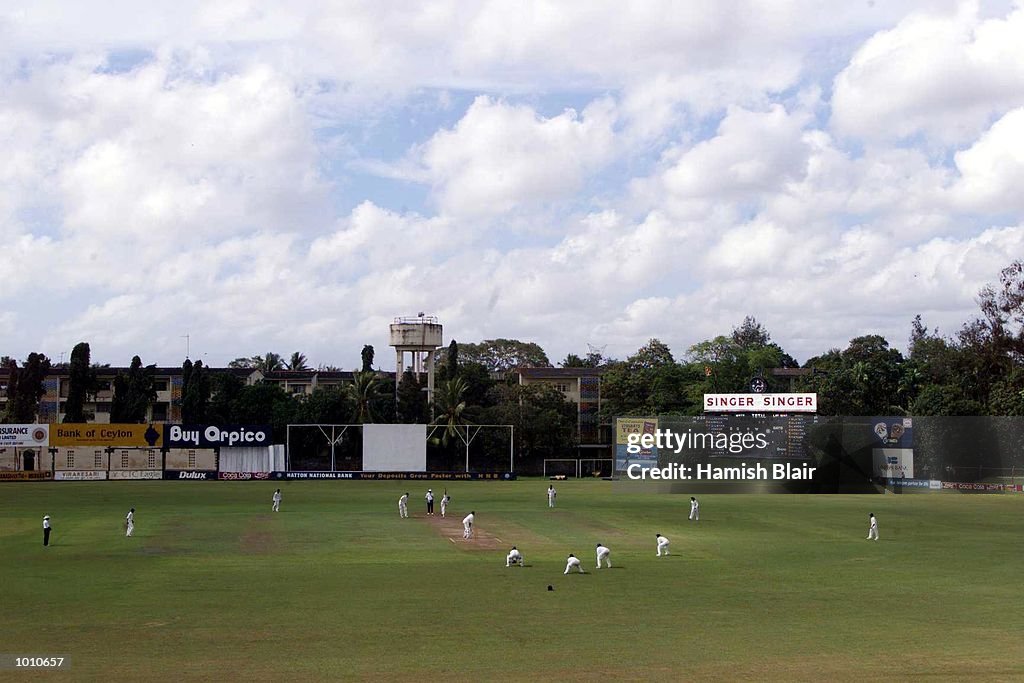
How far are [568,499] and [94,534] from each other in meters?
38.0

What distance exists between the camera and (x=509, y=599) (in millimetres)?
32688

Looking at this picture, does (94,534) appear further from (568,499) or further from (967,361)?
(967,361)

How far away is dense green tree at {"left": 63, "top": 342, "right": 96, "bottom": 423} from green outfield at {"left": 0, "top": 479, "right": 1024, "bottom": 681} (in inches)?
2626

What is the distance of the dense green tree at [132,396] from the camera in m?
129

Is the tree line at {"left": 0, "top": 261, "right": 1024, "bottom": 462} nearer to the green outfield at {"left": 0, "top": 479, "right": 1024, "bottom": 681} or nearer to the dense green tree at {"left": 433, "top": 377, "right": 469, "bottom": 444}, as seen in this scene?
the dense green tree at {"left": 433, "top": 377, "right": 469, "bottom": 444}

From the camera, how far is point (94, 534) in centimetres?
5159

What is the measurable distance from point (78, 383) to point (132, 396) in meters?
6.53

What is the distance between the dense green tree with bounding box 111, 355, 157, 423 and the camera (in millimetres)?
129375

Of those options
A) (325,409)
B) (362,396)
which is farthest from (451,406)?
(325,409)

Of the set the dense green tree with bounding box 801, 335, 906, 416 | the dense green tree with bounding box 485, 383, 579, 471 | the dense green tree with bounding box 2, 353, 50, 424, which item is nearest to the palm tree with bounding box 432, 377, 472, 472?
the dense green tree with bounding box 485, 383, 579, 471

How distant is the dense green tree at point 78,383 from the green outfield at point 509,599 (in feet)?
219

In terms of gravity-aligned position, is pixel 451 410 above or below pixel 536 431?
above

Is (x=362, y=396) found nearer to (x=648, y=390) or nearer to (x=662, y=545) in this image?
(x=648, y=390)

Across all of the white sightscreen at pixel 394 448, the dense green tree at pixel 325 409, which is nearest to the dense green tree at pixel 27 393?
the dense green tree at pixel 325 409
